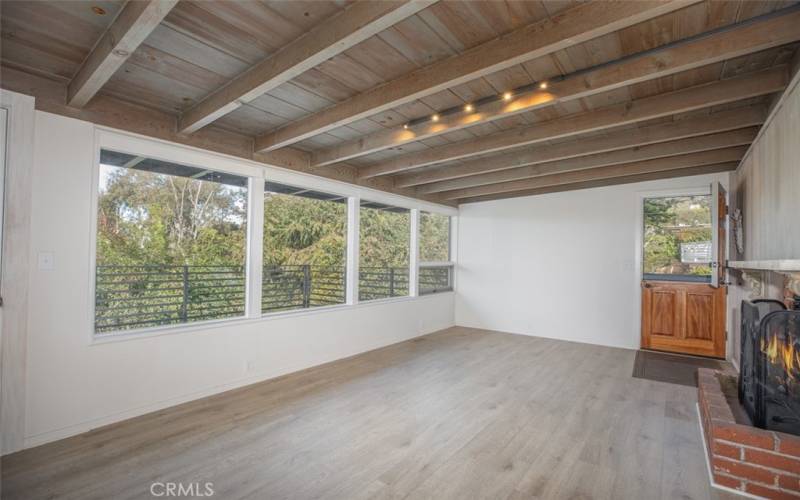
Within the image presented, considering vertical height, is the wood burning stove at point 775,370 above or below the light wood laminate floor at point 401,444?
above

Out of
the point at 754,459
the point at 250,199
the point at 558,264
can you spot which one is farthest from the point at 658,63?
the point at 558,264

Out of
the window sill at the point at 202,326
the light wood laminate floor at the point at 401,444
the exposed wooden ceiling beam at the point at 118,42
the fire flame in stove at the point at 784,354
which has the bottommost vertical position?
the light wood laminate floor at the point at 401,444

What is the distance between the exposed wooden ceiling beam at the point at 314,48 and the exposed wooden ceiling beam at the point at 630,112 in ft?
6.49

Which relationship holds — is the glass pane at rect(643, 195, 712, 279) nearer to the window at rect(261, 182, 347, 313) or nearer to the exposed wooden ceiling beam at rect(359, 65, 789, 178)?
the exposed wooden ceiling beam at rect(359, 65, 789, 178)

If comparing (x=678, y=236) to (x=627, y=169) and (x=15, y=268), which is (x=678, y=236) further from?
(x=15, y=268)

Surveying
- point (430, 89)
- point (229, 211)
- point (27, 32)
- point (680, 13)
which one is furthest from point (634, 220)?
point (27, 32)

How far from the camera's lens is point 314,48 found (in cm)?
193

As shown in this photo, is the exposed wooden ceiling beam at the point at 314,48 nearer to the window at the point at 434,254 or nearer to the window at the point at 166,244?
the window at the point at 166,244

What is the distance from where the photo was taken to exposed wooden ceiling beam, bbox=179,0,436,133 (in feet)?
5.42

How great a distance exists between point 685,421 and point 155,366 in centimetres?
430

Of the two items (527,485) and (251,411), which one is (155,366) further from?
(527,485)

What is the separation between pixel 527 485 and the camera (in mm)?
2109

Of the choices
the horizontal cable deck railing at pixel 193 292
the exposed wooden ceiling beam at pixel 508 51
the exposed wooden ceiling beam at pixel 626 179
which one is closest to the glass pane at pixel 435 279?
the exposed wooden ceiling beam at pixel 626 179

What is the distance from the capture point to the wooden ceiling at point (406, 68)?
178 centimetres
